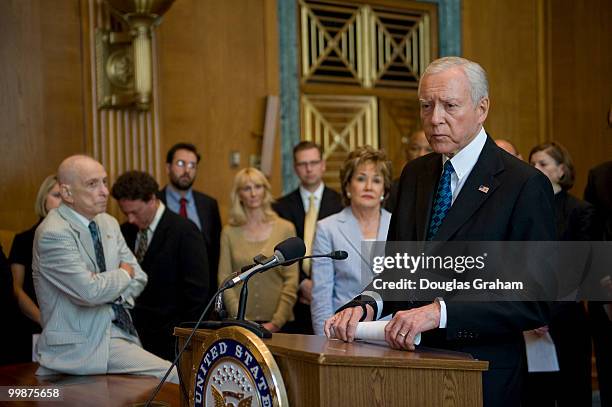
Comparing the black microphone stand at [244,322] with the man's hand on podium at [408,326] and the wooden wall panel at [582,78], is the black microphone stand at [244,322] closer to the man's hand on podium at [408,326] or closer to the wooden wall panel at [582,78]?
the man's hand on podium at [408,326]

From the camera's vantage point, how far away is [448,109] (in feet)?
8.40

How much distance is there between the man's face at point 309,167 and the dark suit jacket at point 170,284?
43.8 inches

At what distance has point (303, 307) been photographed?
221 inches

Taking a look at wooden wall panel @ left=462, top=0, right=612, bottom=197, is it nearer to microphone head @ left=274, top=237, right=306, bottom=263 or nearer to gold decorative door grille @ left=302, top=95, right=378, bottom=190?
gold decorative door grille @ left=302, top=95, right=378, bottom=190

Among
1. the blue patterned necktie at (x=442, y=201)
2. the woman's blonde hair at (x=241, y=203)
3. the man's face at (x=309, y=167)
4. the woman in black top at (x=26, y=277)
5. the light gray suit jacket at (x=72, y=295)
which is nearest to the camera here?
the blue patterned necktie at (x=442, y=201)

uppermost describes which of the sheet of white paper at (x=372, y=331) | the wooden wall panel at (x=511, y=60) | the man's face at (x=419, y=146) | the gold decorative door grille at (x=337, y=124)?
the wooden wall panel at (x=511, y=60)

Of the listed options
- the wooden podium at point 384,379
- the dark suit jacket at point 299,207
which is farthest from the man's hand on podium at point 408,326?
the dark suit jacket at point 299,207

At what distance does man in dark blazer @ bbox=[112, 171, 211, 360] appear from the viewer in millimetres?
5234

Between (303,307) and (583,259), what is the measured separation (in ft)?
5.87

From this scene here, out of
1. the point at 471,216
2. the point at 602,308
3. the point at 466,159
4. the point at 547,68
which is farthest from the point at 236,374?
the point at 547,68

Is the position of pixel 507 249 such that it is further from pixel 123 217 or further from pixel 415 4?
Answer: pixel 415 4

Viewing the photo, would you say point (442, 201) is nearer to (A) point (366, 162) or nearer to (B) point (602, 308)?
(A) point (366, 162)

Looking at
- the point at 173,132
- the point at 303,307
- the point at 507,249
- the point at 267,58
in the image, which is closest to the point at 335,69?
the point at 267,58

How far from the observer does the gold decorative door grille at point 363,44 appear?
8.28 metres
